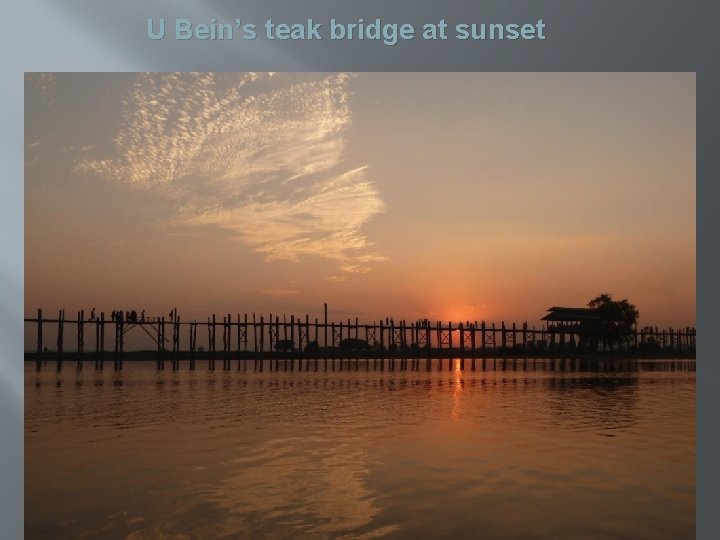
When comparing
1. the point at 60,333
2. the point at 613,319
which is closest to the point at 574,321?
the point at 613,319

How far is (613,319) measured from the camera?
5444 centimetres

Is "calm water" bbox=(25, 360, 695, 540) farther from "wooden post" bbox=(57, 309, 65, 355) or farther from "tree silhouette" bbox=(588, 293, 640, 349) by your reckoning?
"tree silhouette" bbox=(588, 293, 640, 349)

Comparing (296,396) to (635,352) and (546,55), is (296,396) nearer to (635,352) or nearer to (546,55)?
(546,55)

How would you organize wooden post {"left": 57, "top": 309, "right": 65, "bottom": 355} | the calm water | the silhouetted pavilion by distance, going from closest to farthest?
the calm water, wooden post {"left": 57, "top": 309, "right": 65, "bottom": 355}, the silhouetted pavilion

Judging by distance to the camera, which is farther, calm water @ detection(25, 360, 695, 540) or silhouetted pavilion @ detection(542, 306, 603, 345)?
silhouetted pavilion @ detection(542, 306, 603, 345)

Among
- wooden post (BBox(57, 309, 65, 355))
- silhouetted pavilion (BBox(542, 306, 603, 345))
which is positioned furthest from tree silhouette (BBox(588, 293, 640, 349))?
wooden post (BBox(57, 309, 65, 355))

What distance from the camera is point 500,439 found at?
12141 millimetres

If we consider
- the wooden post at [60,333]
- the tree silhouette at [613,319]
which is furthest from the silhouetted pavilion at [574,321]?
the wooden post at [60,333]

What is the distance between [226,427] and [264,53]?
24.0ft

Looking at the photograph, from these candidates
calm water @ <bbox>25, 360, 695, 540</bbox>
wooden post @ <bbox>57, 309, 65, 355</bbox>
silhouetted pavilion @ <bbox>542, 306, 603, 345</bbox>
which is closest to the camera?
calm water @ <bbox>25, 360, 695, 540</bbox>

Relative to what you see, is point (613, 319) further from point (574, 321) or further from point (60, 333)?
point (60, 333)

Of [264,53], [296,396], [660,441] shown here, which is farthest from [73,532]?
[296,396]

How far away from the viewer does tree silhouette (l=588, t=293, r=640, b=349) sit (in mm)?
53875

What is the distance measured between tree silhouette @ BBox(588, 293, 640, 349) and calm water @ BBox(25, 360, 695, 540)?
36.8 meters
